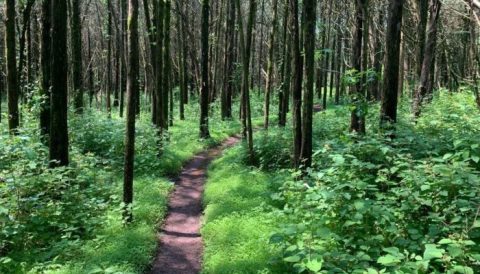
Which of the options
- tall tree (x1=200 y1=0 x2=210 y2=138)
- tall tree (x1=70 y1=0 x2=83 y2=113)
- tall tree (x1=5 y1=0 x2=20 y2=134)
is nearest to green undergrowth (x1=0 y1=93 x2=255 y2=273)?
tall tree (x1=5 y1=0 x2=20 y2=134)

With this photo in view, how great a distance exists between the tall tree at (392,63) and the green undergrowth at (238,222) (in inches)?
104

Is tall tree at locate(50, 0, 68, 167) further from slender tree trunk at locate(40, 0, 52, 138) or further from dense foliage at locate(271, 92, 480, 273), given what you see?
dense foliage at locate(271, 92, 480, 273)

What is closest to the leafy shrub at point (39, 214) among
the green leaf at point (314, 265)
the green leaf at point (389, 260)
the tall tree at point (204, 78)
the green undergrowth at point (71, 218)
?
the green undergrowth at point (71, 218)

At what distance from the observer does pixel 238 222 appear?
27.9 ft

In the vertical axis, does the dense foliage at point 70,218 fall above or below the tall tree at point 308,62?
below

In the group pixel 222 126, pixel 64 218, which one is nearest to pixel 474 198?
pixel 64 218

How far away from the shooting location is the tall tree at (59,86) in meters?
9.63

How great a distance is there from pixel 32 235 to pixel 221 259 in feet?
11.6

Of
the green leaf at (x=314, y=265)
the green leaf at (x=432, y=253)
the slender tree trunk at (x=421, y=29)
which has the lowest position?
the green leaf at (x=314, y=265)

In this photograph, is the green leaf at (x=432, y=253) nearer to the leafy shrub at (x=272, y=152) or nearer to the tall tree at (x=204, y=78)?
the leafy shrub at (x=272, y=152)

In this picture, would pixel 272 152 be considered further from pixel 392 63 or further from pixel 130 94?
pixel 130 94

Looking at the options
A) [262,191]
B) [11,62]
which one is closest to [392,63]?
[262,191]

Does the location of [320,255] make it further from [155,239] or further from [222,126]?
[222,126]

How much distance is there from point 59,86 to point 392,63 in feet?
24.0
